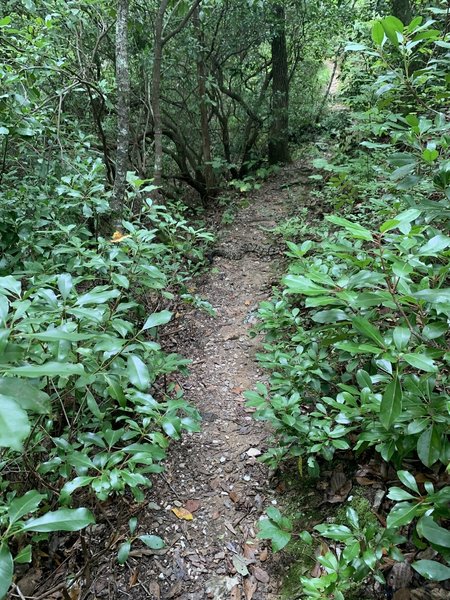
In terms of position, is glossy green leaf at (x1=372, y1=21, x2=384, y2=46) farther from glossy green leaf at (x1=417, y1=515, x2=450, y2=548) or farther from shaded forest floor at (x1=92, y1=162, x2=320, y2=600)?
shaded forest floor at (x1=92, y1=162, x2=320, y2=600)

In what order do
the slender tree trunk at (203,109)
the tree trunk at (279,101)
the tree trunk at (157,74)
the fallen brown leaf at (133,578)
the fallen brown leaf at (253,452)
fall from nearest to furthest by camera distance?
the fallen brown leaf at (133,578), the fallen brown leaf at (253,452), the tree trunk at (157,74), the slender tree trunk at (203,109), the tree trunk at (279,101)

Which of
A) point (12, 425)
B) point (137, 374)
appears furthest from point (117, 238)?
point (12, 425)

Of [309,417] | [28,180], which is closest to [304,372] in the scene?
[309,417]

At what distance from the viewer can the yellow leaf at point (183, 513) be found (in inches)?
100

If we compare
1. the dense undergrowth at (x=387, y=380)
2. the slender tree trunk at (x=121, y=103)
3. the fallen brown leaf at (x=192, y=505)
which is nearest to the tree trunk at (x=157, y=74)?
the slender tree trunk at (x=121, y=103)

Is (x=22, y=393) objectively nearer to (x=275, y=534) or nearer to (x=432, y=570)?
(x=432, y=570)

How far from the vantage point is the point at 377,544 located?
1.66 metres

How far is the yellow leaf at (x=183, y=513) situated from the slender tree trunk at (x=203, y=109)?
6.73 meters

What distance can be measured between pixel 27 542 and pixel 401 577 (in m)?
1.75

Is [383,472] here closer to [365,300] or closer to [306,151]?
[365,300]

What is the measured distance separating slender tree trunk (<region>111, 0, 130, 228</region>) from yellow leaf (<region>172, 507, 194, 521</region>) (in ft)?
8.20

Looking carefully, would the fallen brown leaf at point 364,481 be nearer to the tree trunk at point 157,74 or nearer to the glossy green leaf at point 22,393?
the glossy green leaf at point 22,393

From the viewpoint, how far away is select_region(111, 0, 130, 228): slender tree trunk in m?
3.75

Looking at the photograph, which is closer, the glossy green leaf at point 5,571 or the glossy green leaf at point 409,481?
the glossy green leaf at point 5,571
